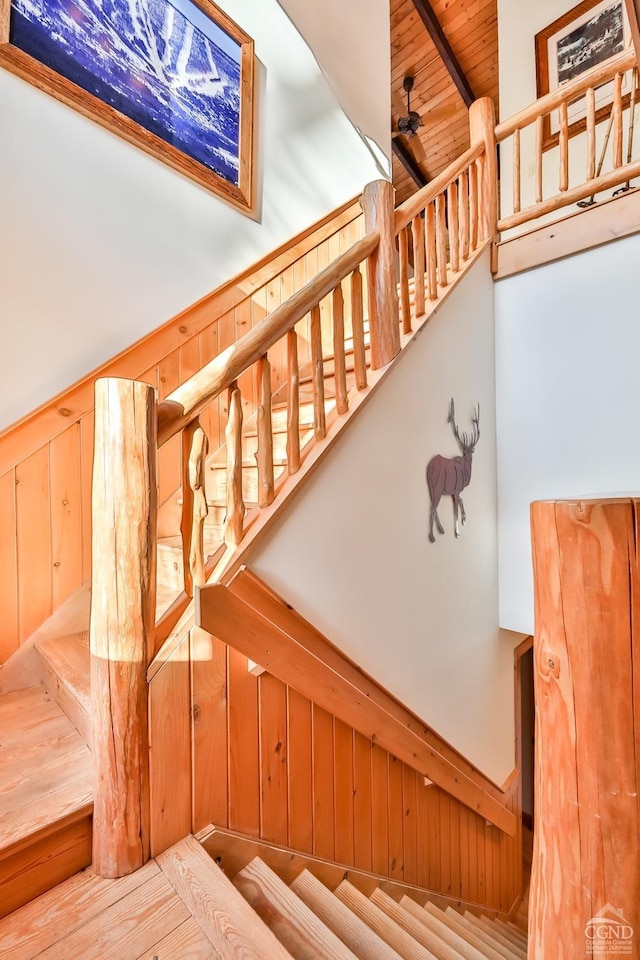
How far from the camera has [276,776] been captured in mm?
1286

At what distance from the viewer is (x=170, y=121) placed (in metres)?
2.13

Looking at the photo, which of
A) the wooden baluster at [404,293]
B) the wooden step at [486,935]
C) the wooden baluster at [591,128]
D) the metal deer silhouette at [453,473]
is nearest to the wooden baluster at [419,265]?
the wooden baluster at [404,293]

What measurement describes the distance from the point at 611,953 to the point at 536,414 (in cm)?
249

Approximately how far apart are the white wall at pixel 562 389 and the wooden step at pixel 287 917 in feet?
6.41

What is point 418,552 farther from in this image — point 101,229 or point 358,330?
point 101,229

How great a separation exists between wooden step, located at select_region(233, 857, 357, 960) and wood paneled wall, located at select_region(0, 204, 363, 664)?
45.9 inches

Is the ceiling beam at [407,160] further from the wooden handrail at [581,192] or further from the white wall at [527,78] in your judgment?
the wooden handrail at [581,192]

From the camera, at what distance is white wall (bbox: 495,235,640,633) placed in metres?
2.28

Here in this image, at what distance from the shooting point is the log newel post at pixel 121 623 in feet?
3.21

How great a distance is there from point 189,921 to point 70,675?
81 centimetres

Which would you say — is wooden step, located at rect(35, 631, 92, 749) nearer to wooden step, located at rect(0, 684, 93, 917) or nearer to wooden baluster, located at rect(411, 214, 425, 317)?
wooden step, located at rect(0, 684, 93, 917)

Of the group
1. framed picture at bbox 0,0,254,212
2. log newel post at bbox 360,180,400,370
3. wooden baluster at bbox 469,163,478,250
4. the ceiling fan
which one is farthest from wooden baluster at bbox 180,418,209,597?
the ceiling fan

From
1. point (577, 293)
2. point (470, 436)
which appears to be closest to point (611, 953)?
point (470, 436)

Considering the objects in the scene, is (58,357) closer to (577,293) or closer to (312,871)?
(312,871)
